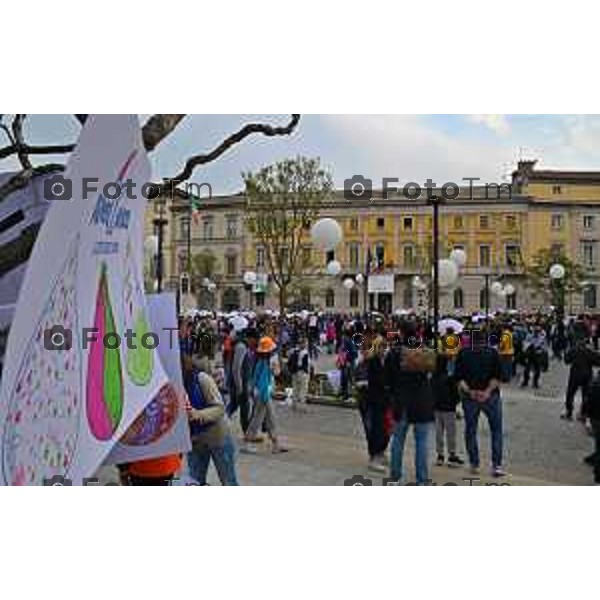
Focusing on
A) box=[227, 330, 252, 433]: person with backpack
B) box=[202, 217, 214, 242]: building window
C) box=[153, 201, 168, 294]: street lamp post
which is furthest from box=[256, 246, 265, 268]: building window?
box=[153, 201, 168, 294]: street lamp post

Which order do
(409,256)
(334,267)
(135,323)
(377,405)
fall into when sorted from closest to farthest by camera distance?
(135,323) → (377,405) → (334,267) → (409,256)

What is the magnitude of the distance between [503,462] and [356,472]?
1492 mm

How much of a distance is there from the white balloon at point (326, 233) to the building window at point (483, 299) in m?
3.48

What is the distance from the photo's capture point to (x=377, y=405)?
775 cm

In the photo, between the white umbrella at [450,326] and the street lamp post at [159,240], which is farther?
the white umbrella at [450,326]

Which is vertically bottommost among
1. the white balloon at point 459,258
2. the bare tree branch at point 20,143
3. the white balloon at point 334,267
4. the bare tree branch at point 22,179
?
the white balloon at point 334,267

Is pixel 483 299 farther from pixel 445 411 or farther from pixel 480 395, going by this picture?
pixel 480 395

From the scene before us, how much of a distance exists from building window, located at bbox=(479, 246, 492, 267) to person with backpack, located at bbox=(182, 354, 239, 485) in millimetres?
6780

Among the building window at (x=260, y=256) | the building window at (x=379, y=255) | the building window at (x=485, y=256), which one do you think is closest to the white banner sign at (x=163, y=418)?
the building window at (x=379, y=255)

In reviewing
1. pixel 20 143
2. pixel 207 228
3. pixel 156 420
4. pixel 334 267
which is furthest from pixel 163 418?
pixel 334 267

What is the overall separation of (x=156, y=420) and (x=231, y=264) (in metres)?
6.17

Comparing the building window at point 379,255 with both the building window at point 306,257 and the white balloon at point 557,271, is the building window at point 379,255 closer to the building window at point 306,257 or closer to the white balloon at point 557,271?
the building window at point 306,257

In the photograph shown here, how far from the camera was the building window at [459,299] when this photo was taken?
13430 millimetres
